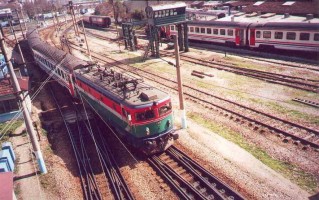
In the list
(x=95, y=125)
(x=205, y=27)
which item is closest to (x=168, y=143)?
(x=95, y=125)

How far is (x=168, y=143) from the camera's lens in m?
17.0

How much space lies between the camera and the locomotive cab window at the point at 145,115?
1551cm

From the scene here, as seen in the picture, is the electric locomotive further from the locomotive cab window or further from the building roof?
the building roof

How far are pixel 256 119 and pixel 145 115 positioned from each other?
847 centimetres

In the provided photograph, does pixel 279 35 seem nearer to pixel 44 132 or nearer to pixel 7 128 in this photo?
pixel 44 132

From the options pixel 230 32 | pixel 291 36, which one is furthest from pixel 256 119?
pixel 230 32

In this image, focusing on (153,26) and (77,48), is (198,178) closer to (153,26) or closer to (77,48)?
(153,26)

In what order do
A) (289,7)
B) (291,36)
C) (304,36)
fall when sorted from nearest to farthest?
(304,36), (291,36), (289,7)

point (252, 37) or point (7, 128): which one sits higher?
point (252, 37)

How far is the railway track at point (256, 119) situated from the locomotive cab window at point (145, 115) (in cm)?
715

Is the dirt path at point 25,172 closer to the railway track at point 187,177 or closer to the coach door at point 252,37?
the railway track at point 187,177

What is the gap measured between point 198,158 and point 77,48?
4099 centimetres

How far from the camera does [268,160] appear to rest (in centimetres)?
1550

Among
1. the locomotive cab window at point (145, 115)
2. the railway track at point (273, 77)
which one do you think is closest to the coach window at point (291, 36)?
the railway track at point (273, 77)
